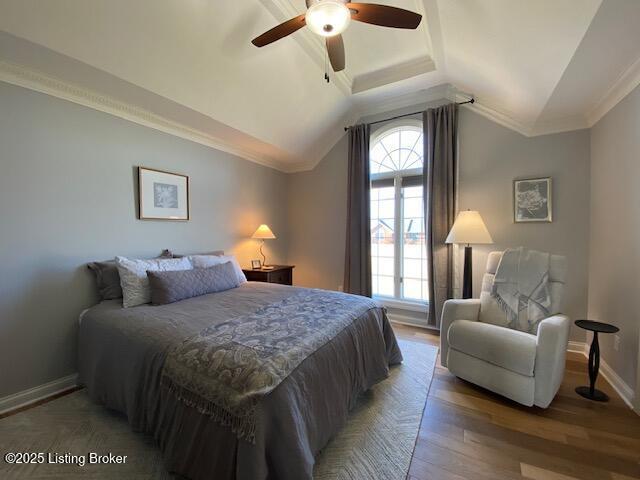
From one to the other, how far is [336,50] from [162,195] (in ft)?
7.40

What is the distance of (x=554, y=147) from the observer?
2.97 meters

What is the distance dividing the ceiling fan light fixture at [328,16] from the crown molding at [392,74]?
72.3 inches

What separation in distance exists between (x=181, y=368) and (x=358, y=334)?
1139mm

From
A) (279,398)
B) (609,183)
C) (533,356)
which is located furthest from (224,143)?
(609,183)

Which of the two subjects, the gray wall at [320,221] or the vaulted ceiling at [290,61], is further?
the gray wall at [320,221]

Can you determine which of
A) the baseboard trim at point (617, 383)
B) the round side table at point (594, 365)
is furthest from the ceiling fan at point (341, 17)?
the baseboard trim at point (617, 383)

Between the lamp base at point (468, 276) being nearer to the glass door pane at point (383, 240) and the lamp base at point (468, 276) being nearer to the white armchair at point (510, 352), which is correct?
the white armchair at point (510, 352)

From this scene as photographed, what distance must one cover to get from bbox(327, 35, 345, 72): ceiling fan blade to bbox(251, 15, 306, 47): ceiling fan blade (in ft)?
0.77

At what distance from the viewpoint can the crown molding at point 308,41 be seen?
2211 millimetres

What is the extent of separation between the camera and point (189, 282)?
7.98 ft

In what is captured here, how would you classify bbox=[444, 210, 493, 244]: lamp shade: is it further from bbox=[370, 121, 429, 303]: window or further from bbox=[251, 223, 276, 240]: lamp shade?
bbox=[251, 223, 276, 240]: lamp shade

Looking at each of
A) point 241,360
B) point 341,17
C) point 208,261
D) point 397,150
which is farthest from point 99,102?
point 397,150

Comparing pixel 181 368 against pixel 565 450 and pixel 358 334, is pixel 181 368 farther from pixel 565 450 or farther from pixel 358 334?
pixel 565 450

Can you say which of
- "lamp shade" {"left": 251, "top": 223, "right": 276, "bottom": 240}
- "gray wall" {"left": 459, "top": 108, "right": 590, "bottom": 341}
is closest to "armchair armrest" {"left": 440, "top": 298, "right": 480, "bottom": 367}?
"gray wall" {"left": 459, "top": 108, "right": 590, "bottom": 341}
